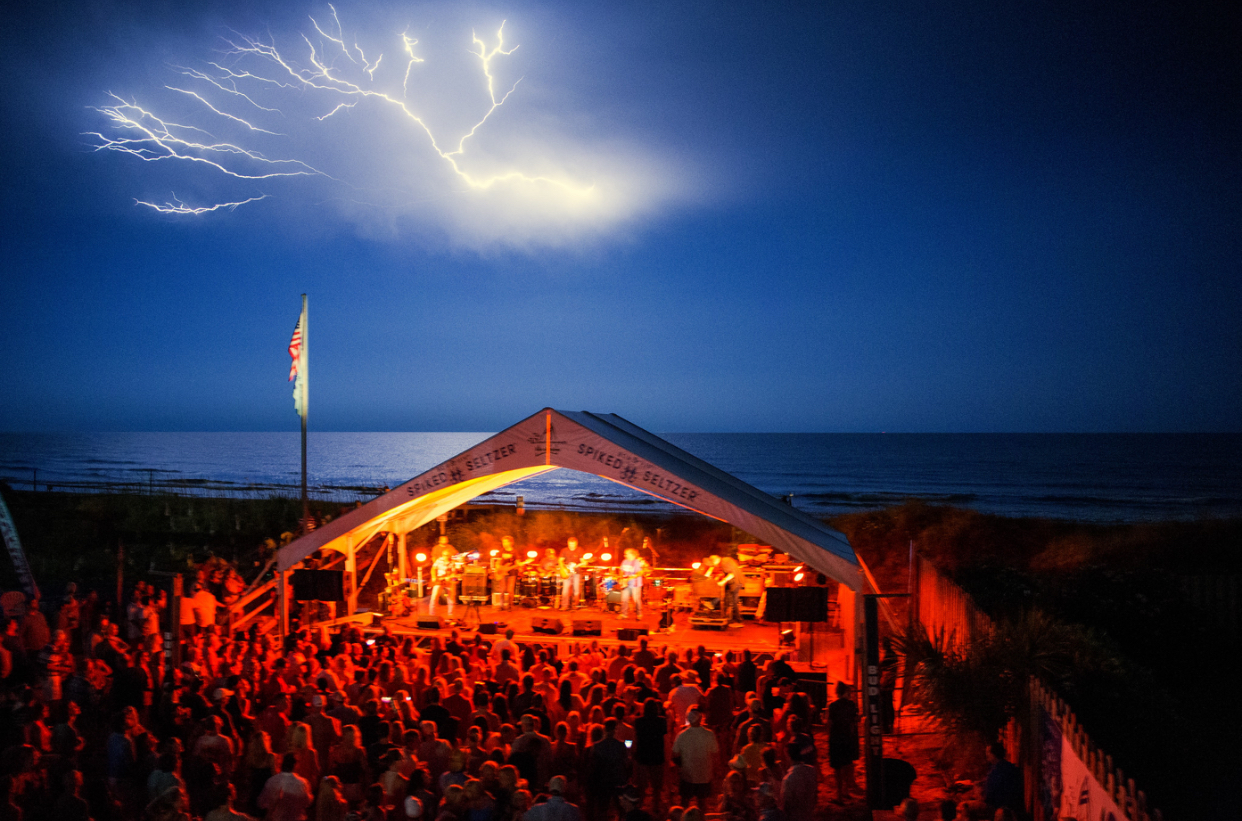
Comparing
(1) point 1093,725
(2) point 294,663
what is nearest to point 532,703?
(2) point 294,663

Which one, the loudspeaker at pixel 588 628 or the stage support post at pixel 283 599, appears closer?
the stage support post at pixel 283 599

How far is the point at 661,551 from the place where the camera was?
939 inches

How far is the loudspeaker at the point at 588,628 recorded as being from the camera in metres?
13.8

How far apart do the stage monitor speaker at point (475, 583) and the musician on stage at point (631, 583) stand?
281 centimetres

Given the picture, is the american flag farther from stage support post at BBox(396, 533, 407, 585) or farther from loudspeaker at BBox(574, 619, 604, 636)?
loudspeaker at BBox(574, 619, 604, 636)

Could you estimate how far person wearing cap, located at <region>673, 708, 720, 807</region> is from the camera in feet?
22.3

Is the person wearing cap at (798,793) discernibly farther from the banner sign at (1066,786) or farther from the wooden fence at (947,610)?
the wooden fence at (947,610)

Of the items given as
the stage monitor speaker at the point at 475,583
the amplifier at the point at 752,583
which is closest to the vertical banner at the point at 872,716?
the amplifier at the point at 752,583

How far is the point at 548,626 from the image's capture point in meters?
13.9

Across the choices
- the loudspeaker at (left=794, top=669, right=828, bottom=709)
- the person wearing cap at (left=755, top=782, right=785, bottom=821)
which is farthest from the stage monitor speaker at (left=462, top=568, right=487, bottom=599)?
the person wearing cap at (left=755, top=782, right=785, bottom=821)

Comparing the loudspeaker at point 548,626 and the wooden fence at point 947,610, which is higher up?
the wooden fence at point 947,610

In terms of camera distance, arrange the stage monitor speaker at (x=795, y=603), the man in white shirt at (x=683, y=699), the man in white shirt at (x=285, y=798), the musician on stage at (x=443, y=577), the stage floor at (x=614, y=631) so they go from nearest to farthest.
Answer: the man in white shirt at (x=285, y=798) → the man in white shirt at (x=683, y=699) → the stage monitor speaker at (x=795, y=603) → the stage floor at (x=614, y=631) → the musician on stage at (x=443, y=577)

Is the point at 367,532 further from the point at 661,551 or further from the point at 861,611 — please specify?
the point at 661,551

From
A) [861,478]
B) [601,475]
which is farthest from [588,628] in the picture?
[861,478]
